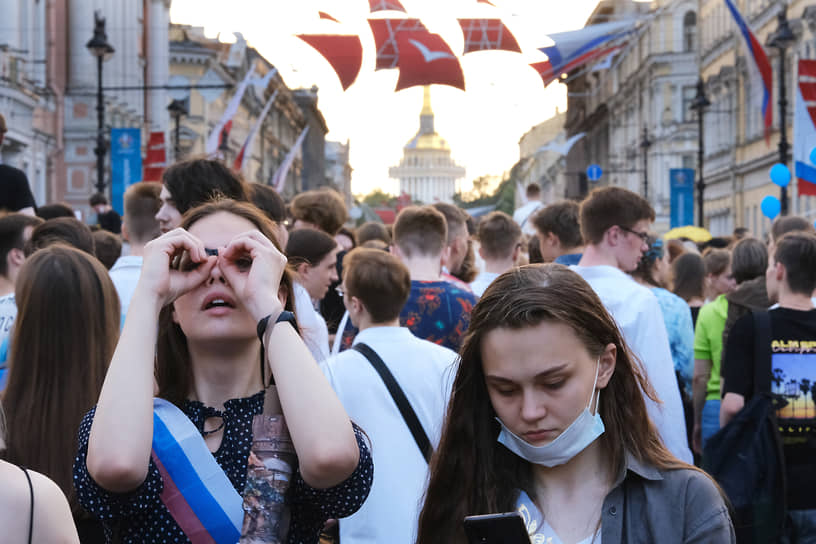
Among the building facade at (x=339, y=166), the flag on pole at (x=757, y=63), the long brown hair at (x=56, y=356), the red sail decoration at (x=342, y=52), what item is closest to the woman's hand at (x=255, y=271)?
the long brown hair at (x=56, y=356)

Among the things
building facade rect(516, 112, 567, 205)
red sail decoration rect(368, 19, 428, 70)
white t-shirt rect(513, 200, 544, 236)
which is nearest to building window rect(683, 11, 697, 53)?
building facade rect(516, 112, 567, 205)

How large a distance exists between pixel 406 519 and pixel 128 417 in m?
2.47

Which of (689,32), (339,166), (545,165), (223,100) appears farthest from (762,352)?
(339,166)

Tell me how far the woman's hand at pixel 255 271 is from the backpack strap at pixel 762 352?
3617 mm

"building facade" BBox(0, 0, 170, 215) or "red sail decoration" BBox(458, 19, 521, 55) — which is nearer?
"red sail decoration" BBox(458, 19, 521, 55)

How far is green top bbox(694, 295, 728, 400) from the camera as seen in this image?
28.3ft

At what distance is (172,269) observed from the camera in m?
3.29

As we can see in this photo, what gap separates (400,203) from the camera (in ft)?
411

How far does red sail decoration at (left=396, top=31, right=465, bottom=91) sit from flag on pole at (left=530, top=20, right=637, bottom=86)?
1.59 meters

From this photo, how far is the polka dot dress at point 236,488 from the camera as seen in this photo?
312 centimetres

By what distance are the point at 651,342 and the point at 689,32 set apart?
6161 cm

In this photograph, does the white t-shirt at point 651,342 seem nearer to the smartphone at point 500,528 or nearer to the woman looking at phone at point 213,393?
the woman looking at phone at point 213,393

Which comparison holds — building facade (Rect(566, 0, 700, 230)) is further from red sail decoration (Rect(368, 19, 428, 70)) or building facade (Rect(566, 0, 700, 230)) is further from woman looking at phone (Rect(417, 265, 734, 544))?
woman looking at phone (Rect(417, 265, 734, 544))

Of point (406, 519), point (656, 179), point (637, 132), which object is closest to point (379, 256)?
point (406, 519)
